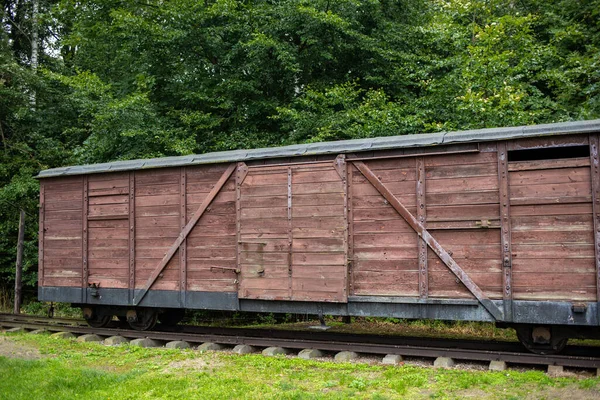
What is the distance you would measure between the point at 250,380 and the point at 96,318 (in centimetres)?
567

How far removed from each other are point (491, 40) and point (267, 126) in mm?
6643

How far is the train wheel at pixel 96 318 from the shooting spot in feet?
37.7

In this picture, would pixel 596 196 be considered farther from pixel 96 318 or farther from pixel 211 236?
pixel 96 318

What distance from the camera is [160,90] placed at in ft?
57.9

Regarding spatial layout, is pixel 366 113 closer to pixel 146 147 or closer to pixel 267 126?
pixel 267 126

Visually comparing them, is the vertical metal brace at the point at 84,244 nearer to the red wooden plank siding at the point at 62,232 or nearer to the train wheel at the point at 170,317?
the red wooden plank siding at the point at 62,232

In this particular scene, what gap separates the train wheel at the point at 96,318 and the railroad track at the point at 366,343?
201mm

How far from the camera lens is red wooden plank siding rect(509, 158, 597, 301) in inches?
288

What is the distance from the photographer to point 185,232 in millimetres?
10039

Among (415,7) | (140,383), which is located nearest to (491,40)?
(415,7)

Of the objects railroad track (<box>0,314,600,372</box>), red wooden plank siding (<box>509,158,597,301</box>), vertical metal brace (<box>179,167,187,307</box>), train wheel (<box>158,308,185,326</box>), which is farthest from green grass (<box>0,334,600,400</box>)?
train wheel (<box>158,308,185,326</box>)

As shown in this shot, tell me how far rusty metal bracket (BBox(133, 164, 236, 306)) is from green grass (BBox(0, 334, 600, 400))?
174 centimetres

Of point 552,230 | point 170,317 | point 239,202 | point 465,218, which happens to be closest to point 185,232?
point 239,202

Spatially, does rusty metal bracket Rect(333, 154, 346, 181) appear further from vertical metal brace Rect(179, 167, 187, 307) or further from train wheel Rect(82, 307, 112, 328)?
train wheel Rect(82, 307, 112, 328)
